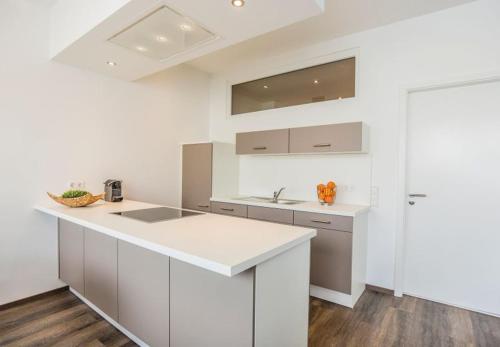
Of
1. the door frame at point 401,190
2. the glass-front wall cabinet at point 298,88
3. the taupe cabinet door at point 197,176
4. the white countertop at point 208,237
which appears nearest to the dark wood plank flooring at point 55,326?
the white countertop at point 208,237

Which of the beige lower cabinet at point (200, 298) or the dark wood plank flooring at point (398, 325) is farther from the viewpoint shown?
the dark wood plank flooring at point (398, 325)

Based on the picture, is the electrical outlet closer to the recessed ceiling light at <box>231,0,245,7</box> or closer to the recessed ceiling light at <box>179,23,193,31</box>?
the recessed ceiling light at <box>179,23,193,31</box>

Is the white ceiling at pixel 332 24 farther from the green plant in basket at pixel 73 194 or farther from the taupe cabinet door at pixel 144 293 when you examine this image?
the taupe cabinet door at pixel 144 293

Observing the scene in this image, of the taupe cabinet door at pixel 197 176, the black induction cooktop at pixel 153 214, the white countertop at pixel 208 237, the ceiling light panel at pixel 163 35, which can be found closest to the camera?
the white countertop at pixel 208 237

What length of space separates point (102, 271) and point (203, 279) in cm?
109

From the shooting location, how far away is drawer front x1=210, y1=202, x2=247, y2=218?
3.12 metres

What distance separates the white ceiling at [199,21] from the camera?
5.19ft

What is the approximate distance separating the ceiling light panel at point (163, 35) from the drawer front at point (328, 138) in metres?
1.44

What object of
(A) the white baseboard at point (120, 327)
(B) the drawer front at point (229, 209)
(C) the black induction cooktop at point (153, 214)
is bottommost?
(A) the white baseboard at point (120, 327)

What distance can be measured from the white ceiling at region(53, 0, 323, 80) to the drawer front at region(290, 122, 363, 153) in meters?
1.28

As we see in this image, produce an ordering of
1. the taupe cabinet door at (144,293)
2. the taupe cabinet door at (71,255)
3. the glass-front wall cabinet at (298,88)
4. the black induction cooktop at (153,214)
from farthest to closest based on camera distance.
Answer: the glass-front wall cabinet at (298,88)
the taupe cabinet door at (71,255)
the black induction cooktop at (153,214)
the taupe cabinet door at (144,293)

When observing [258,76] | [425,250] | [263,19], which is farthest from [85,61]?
[425,250]

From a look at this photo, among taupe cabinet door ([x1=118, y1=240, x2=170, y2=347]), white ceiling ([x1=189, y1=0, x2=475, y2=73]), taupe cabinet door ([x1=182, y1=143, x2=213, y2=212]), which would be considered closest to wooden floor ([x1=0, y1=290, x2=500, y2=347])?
taupe cabinet door ([x1=118, y1=240, x2=170, y2=347])

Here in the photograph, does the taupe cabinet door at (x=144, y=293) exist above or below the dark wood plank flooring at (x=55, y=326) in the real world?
above
